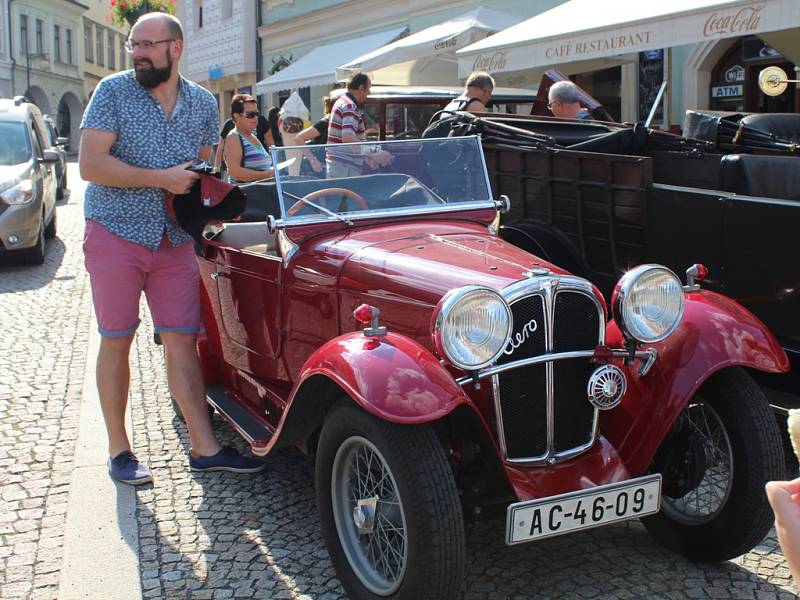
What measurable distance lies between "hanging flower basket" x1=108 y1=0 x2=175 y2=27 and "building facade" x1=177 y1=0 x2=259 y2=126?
0.67 metres

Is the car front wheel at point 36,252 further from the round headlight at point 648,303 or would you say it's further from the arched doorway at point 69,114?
the arched doorway at point 69,114

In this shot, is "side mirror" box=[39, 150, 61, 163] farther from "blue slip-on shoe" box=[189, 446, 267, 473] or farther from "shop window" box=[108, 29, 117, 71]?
"shop window" box=[108, 29, 117, 71]

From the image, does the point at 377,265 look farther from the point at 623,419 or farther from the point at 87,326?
the point at 87,326

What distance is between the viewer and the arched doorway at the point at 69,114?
5128 cm

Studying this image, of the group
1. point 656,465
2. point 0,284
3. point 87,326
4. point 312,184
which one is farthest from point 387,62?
point 656,465

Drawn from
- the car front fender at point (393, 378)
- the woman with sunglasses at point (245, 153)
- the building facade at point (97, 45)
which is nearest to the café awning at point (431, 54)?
the woman with sunglasses at point (245, 153)

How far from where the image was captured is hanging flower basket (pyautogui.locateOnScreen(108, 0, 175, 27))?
100 feet

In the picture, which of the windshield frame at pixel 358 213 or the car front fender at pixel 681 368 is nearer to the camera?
the car front fender at pixel 681 368

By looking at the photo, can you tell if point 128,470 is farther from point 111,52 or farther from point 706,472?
point 111,52

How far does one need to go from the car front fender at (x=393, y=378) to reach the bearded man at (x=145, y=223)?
4.13ft

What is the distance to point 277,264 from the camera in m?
3.75

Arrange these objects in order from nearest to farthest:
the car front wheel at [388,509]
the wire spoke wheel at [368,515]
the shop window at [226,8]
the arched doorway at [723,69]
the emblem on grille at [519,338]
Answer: the car front wheel at [388,509]
the wire spoke wheel at [368,515]
the emblem on grille at [519,338]
the arched doorway at [723,69]
the shop window at [226,8]

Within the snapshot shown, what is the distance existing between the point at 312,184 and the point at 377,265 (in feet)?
2.18

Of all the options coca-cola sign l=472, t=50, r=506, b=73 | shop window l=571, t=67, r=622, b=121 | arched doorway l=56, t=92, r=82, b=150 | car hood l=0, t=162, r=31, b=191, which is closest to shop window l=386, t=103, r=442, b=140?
coca-cola sign l=472, t=50, r=506, b=73
